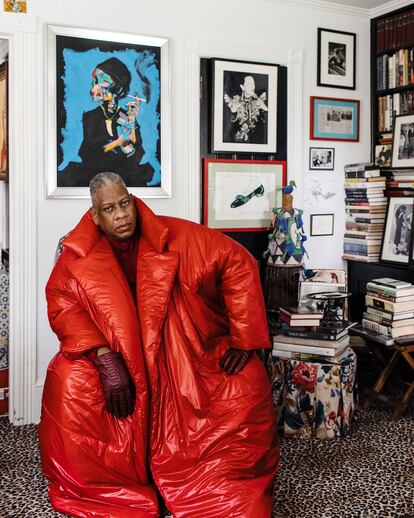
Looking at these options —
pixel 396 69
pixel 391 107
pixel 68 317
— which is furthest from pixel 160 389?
pixel 396 69

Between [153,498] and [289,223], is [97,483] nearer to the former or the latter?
[153,498]

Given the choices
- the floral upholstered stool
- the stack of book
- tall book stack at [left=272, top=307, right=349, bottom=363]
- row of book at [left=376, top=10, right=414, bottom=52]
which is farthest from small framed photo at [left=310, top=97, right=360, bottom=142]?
the floral upholstered stool

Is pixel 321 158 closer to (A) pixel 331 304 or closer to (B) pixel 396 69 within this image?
(B) pixel 396 69

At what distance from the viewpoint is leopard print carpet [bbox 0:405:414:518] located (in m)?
2.37

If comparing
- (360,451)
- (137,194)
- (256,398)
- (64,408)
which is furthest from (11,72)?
(360,451)

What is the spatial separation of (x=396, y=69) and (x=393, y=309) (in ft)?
5.95

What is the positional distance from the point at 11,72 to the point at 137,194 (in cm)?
98

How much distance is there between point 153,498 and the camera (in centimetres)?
230

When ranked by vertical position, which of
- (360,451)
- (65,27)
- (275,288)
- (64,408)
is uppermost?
(65,27)

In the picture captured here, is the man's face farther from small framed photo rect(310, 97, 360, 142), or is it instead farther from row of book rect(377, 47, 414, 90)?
row of book rect(377, 47, 414, 90)

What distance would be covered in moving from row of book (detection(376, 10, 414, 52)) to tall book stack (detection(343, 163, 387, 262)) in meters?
0.87

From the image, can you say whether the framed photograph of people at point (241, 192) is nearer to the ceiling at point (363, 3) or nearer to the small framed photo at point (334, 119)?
the small framed photo at point (334, 119)

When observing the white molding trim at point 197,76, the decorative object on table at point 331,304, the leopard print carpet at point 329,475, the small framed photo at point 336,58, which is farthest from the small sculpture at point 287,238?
the leopard print carpet at point 329,475

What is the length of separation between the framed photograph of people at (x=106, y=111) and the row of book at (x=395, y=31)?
5.45 ft
